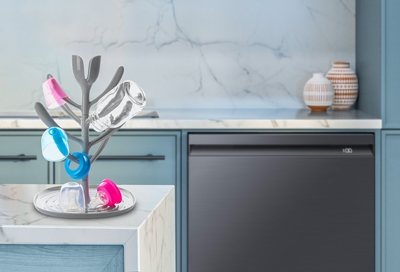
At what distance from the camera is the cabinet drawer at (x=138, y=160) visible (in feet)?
8.10

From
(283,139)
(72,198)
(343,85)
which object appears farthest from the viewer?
(343,85)

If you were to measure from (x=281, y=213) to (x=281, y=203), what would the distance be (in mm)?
43

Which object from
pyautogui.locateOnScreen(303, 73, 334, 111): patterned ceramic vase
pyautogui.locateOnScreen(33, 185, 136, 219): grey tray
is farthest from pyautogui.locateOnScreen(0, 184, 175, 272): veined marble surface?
pyautogui.locateOnScreen(303, 73, 334, 111): patterned ceramic vase

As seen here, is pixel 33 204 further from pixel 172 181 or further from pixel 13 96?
pixel 13 96

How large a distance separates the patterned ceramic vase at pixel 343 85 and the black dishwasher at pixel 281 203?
1.64 feet

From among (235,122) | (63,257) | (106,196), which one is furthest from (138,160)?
(63,257)

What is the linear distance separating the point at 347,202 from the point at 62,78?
1.58 metres

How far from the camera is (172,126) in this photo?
244 centimetres

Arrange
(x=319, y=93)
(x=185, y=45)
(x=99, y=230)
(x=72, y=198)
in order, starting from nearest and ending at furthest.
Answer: (x=99, y=230), (x=72, y=198), (x=319, y=93), (x=185, y=45)

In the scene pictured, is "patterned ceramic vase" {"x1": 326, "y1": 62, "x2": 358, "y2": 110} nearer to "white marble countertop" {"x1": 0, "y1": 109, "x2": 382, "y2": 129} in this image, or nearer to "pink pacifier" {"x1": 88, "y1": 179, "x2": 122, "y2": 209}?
"white marble countertop" {"x1": 0, "y1": 109, "x2": 382, "y2": 129}
